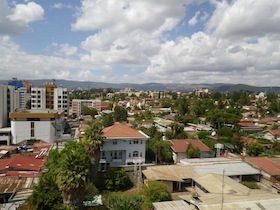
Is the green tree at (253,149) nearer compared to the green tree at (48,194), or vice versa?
the green tree at (48,194)

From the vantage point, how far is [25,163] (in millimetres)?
30484

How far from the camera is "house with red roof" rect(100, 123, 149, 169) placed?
95.7 feet

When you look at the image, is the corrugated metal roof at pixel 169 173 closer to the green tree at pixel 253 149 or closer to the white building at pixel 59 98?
the green tree at pixel 253 149

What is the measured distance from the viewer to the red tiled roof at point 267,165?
26891 millimetres

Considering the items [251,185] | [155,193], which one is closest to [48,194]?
[155,193]

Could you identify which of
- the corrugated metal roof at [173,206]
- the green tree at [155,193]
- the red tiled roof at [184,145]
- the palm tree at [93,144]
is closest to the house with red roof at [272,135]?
the red tiled roof at [184,145]

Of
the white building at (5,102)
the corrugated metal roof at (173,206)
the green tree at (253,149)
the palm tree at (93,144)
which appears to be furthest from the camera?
the white building at (5,102)

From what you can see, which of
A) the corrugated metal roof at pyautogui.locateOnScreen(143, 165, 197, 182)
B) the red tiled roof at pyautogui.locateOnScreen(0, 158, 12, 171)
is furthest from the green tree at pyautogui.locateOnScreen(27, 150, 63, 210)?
the red tiled roof at pyautogui.locateOnScreen(0, 158, 12, 171)

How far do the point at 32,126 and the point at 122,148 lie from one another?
90.8 feet

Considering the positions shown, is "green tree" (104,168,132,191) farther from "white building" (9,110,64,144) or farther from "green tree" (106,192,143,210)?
"white building" (9,110,64,144)

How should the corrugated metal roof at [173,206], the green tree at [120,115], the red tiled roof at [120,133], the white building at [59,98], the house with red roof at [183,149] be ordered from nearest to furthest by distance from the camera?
1. the corrugated metal roof at [173,206]
2. the red tiled roof at [120,133]
3. the house with red roof at [183,149]
4. the white building at [59,98]
5. the green tree at [120,115]

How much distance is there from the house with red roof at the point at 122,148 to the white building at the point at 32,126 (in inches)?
967

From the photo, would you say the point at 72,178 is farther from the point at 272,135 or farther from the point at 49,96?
the point at 49,96

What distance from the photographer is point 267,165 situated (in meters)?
28.6
